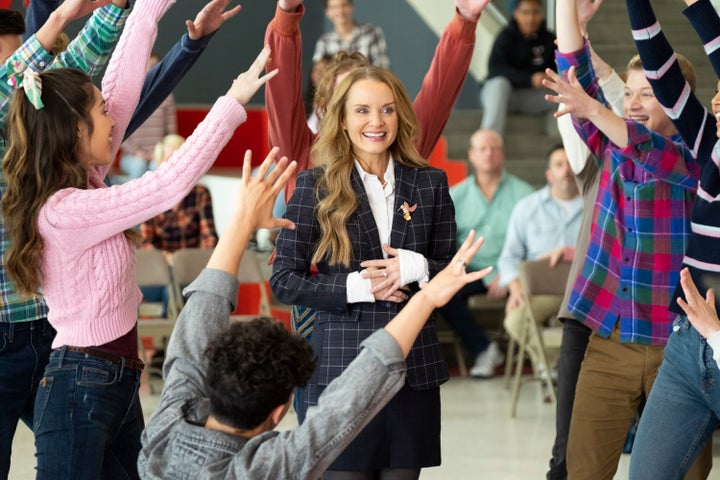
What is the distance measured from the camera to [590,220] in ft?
11.4

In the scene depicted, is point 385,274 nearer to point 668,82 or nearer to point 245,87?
point 245,87

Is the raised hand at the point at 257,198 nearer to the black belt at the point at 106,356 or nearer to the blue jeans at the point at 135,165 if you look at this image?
the black belt at the point at 106,356

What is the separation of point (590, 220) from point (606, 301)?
401 millimetres

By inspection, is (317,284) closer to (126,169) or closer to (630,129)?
(630,129)

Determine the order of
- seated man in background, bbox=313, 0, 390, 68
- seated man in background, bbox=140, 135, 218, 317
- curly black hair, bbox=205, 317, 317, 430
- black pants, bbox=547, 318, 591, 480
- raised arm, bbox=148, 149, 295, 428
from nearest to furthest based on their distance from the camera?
curly black hair, bbox=205, 317, 317, 430, raised arm, bbox=148, 149, 295, 428, black pants, bbox=547, 318, 591, 480, seated man in background, bbox=140, 135, 218, 317, seated man in background, bbox=313, 0, 390, 68

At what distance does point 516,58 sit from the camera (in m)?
8.59

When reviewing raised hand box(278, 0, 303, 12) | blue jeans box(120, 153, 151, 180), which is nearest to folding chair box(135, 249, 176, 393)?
blue jeans box(120, 153, 151, 180)

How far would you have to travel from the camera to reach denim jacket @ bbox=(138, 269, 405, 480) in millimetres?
1704

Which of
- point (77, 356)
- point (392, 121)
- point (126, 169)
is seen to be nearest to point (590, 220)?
point (392, 121)

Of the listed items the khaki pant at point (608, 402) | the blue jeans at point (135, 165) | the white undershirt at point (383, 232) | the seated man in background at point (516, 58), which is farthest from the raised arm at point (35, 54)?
the seated man in background at point (516, 58)

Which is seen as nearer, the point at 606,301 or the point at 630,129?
the point at 630,129

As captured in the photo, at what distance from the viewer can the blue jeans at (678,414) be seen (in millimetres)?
2539

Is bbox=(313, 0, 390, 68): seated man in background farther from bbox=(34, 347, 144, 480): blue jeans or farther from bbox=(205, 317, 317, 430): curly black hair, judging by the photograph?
bbox=(205, 317, 317, 430): curly black hair

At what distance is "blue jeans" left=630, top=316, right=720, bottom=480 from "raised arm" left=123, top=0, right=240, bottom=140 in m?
1.42
